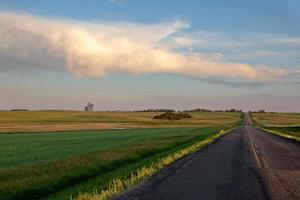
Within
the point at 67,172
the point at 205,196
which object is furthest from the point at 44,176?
the point at 205,196

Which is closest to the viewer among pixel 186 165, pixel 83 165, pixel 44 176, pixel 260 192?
pixel 260 192

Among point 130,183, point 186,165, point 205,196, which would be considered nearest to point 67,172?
point 130,183

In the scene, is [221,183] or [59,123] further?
[59,123]

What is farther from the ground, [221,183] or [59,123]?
[221,183]

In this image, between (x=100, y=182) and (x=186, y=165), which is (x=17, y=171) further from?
(x=186, y=165)

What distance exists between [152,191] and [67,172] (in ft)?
19.7

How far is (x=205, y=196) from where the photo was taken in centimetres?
1262

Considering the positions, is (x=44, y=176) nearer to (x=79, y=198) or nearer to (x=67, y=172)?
(x=67, y=172)

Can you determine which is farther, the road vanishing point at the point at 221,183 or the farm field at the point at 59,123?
the farm field at the point at 59,123

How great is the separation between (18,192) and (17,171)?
15.5 feet

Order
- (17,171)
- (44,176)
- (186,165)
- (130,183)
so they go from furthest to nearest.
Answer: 1. (186,165)
2. (17,171)
3. (44,176)
4. (130,183)

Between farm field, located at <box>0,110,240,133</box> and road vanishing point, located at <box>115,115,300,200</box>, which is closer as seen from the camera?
road vanishing point, located at <box>115,115,300,200</box>

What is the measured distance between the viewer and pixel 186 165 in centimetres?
2191

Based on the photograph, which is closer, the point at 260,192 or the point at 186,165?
the point at 260,192
